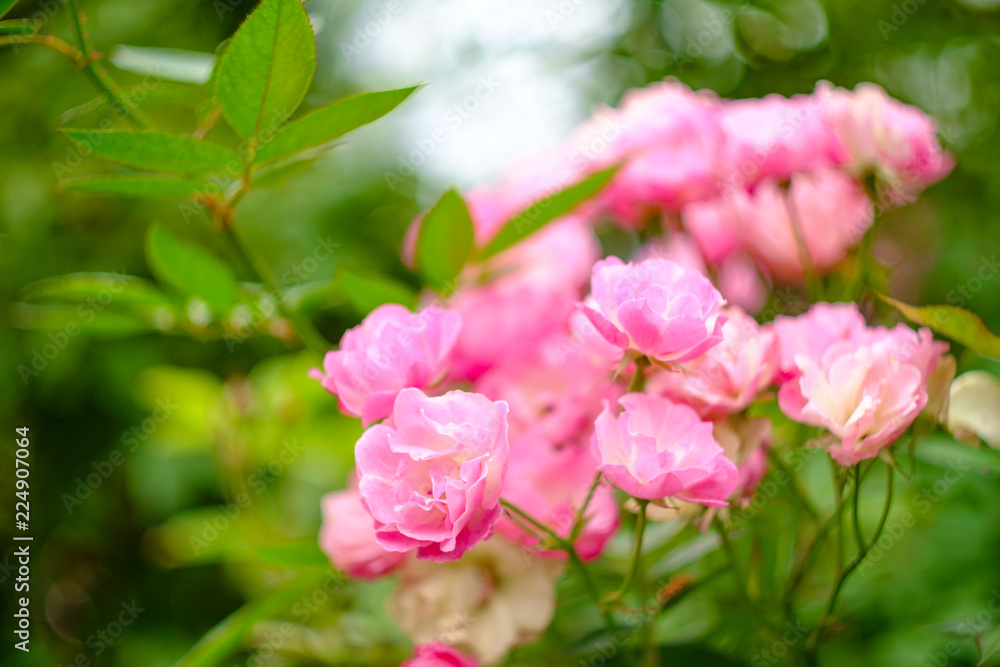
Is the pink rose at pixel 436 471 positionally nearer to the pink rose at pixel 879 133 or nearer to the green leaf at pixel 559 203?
the green leaf at pixel 559 203

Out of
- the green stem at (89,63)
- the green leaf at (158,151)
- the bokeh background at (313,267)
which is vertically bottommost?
the bokeh background at (313,267)

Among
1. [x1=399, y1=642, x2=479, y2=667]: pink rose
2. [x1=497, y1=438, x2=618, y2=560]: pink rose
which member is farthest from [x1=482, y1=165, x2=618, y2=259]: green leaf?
[x1=399, y1=642, x2=479, y2=667]: pink rose

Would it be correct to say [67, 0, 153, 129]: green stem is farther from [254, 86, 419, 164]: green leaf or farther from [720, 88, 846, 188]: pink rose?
[720, 88, 846, 188]: pink rose

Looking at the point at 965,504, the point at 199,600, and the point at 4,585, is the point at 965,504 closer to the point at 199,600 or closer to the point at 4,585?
the point at 199,600

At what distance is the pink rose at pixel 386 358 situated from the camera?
0.35m

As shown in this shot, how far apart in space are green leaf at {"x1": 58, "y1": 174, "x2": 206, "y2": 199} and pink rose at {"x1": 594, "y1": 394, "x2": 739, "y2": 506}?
259mm

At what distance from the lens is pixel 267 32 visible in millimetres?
355

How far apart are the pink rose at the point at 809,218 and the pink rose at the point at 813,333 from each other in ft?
0.69

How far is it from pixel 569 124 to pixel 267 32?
844mm

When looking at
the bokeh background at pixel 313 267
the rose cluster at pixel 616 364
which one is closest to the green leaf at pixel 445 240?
the rose cluster at pixel 616 364

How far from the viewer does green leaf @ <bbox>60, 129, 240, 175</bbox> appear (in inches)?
14.1

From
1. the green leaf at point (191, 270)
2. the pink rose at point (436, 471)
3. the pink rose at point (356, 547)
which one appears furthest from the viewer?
the green leaf at point (191, 270)

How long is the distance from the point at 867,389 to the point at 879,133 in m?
0.25

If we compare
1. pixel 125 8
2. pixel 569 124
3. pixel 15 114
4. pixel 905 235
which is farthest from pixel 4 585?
pixel 905 235
